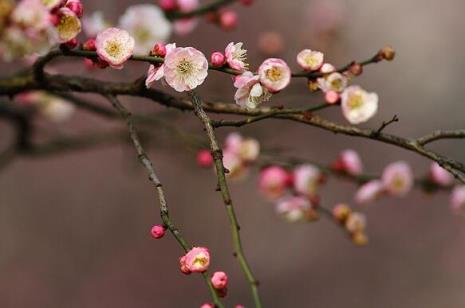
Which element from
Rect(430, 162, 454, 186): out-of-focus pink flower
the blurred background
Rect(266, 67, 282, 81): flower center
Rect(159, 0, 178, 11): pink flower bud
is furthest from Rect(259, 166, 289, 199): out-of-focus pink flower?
the blurred background

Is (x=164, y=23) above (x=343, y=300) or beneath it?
beneath

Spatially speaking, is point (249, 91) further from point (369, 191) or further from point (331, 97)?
point (369, 191)

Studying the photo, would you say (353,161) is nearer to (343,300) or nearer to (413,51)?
(343,300)

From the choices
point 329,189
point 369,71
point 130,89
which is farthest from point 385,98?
point 130,89

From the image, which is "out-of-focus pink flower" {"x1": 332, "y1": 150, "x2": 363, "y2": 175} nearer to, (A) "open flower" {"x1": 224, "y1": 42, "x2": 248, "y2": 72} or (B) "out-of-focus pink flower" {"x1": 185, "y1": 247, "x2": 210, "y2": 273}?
(A) "open flower" {"x1": 224, "y1": 42, "x2": 248, "y2": 72}

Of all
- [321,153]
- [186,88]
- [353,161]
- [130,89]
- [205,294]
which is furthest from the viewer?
[321,153]

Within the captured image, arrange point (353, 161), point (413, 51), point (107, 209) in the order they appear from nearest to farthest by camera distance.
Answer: point (353, 161) < point (107, 209) < point (413, 51)
